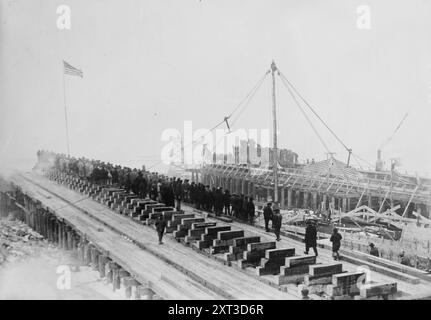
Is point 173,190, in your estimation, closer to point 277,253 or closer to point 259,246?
point 259,246

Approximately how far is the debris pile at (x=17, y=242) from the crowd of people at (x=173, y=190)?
4466 millimetres

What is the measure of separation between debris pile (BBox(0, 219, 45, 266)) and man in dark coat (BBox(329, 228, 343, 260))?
1193 cm

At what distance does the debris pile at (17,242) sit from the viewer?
19.2 meters

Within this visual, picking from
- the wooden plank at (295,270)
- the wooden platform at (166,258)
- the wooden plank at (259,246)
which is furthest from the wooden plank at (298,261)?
the wooden plank at (259,246)

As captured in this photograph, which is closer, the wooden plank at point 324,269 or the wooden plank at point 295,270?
the wooden plank at point 324,269

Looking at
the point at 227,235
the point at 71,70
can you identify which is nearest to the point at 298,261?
the point at 227,235

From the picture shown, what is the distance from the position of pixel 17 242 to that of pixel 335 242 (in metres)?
14.6

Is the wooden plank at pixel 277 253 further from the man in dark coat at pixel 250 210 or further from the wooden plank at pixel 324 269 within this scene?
the man in dark coat at pixel 250 210

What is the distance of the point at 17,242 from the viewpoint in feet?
70.7

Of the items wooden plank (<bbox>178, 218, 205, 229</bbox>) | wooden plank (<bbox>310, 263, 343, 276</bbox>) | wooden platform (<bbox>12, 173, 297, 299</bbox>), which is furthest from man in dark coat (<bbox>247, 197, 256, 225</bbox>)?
wooden plank (<bbox>310, 263, 343, 276</bbox>)

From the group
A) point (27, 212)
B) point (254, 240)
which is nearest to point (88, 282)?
point (254, 240)

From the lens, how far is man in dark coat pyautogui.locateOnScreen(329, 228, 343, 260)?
45.1 ft
